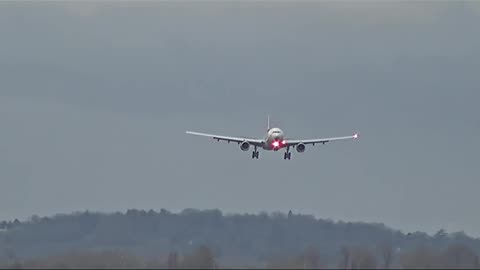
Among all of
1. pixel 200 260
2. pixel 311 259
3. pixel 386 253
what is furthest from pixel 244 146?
pixel 200 260

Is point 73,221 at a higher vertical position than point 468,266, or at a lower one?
higher

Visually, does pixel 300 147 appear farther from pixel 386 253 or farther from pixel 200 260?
pixel 200 260

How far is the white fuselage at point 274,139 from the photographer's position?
188m

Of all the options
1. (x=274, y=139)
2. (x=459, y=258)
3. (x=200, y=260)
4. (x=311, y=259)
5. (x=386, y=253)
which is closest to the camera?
(x=200, y=260)

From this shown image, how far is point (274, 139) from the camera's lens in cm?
18800

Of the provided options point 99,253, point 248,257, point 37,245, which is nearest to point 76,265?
point 99,253

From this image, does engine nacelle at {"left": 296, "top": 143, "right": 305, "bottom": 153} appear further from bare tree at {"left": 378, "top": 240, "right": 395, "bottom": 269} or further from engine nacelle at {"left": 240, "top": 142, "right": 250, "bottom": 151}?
bare tree at {"left": 378, "top": 240, "right": 395, "bottom": 269}

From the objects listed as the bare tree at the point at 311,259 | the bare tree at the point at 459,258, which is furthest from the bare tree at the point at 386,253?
the bare tree at the point at 311,259

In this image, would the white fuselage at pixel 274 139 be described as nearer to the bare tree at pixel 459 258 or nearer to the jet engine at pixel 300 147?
the jet engine at pixel 300 147

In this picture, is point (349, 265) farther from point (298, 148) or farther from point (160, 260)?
point (298, 148)

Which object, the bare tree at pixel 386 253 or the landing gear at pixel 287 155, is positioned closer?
the bare tree at pixel 386 253

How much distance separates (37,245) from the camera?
630 feet

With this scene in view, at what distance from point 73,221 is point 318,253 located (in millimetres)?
40371

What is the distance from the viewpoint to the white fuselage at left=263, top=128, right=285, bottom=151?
617 ft
